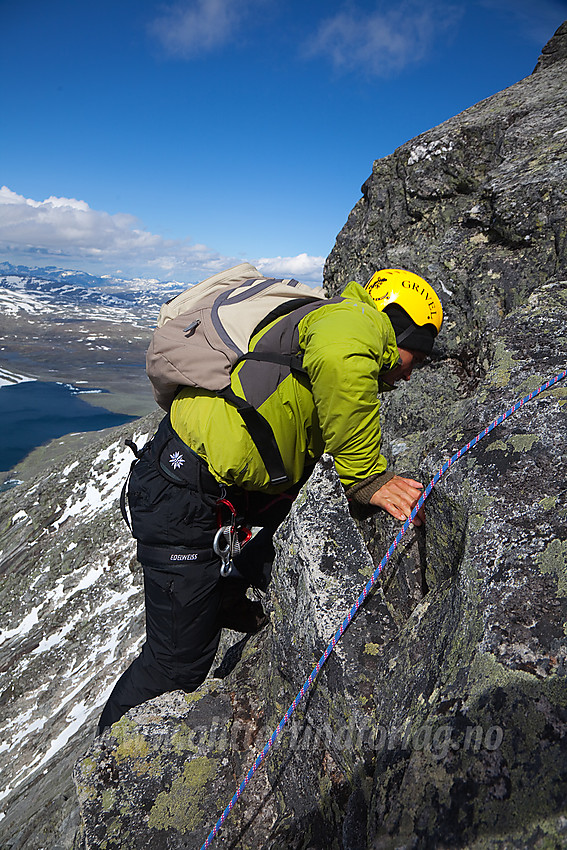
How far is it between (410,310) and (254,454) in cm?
233

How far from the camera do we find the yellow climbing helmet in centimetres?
489

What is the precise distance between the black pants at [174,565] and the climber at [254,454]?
0.5 inches

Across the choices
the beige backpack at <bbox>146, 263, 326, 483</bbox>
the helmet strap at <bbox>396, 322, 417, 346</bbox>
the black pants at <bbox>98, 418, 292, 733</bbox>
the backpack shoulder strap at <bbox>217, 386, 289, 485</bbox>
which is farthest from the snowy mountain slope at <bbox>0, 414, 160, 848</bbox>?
the helmet strap at <bbox>396, 322, 417, 346</bbox>

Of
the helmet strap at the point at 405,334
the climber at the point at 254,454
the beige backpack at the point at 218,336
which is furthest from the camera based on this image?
the helmet strap at the point at 405,334

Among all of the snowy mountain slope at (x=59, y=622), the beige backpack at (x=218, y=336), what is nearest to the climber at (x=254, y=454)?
the beige backpack at (x=218, y=336)

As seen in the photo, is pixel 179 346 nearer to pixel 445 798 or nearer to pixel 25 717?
pixel 445 798

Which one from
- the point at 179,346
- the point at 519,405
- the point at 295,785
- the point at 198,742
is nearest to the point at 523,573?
the point at 519,405

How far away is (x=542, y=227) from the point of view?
8.01 metres

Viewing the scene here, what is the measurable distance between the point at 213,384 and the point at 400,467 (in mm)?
2954

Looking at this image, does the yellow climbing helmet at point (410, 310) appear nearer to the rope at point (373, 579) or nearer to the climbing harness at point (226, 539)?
the rope at point (373, 579)

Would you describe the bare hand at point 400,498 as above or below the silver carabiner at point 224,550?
above

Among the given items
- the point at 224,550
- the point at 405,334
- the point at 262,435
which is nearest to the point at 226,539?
the point at 224,550

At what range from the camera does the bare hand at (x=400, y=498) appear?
13.8 feet

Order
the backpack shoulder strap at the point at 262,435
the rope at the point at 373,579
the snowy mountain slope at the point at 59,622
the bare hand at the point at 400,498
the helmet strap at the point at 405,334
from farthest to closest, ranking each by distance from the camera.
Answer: the snowy mountain slope at the point at 59,622 < the helmet strap at the point at 405,334 < the backpack shoulder strap at the point at 262,435 < the bare hand at the point at 400,498 < the rope at the point at 373,579
